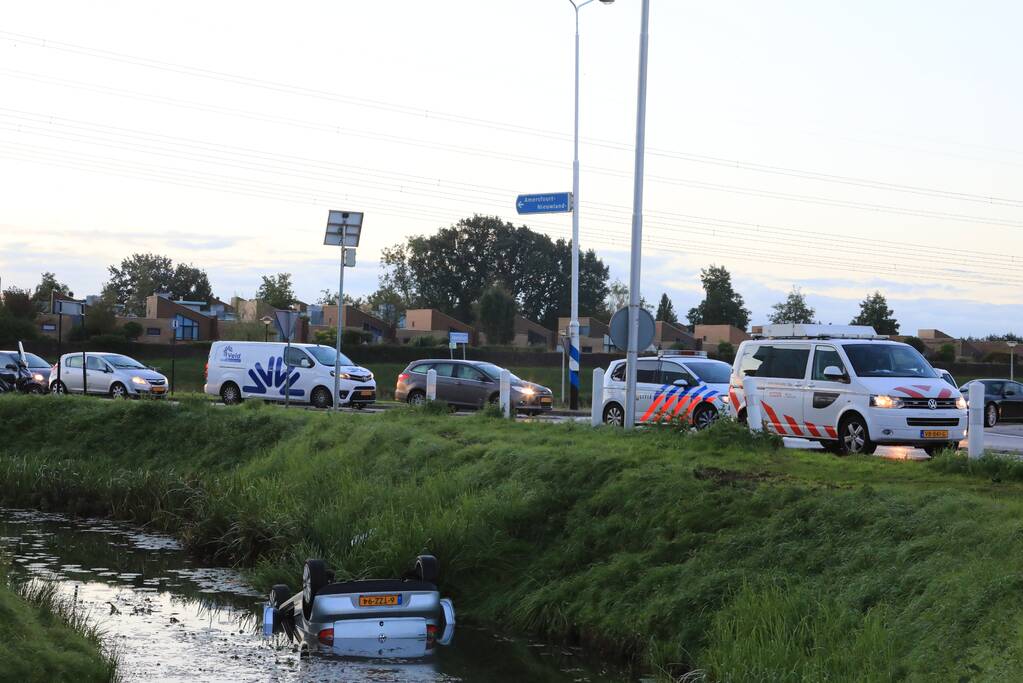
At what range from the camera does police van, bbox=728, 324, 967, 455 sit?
17531 millimetres

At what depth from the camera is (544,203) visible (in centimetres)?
3428

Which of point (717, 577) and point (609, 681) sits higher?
point (717, 577)

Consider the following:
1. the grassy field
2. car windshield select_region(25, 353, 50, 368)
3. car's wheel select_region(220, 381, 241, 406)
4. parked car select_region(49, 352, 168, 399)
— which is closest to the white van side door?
car's wheel select_region(220, 381, 241, 406)

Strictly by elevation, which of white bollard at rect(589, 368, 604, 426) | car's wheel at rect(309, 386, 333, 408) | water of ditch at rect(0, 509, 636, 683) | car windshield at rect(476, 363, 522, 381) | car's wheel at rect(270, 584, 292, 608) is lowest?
water of ditch at rect(0, 509, 636, 683)

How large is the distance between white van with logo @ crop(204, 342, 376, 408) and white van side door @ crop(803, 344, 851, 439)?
17.9 m

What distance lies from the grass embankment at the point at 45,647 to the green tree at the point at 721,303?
104654mm

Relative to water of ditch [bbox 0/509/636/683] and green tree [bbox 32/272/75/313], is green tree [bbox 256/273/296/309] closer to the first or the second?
green tree [bbox 32/272/75/313]

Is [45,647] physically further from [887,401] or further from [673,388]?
[673,388]

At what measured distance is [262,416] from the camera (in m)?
22.6

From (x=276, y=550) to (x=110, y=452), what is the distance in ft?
33.0

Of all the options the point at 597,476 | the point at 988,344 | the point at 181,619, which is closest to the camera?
the point at 181,619

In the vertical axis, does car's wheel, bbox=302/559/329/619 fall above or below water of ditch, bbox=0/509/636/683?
above

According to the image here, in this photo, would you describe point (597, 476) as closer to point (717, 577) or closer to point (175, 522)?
point (717, 577)

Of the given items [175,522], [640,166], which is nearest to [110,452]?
[175,522]
